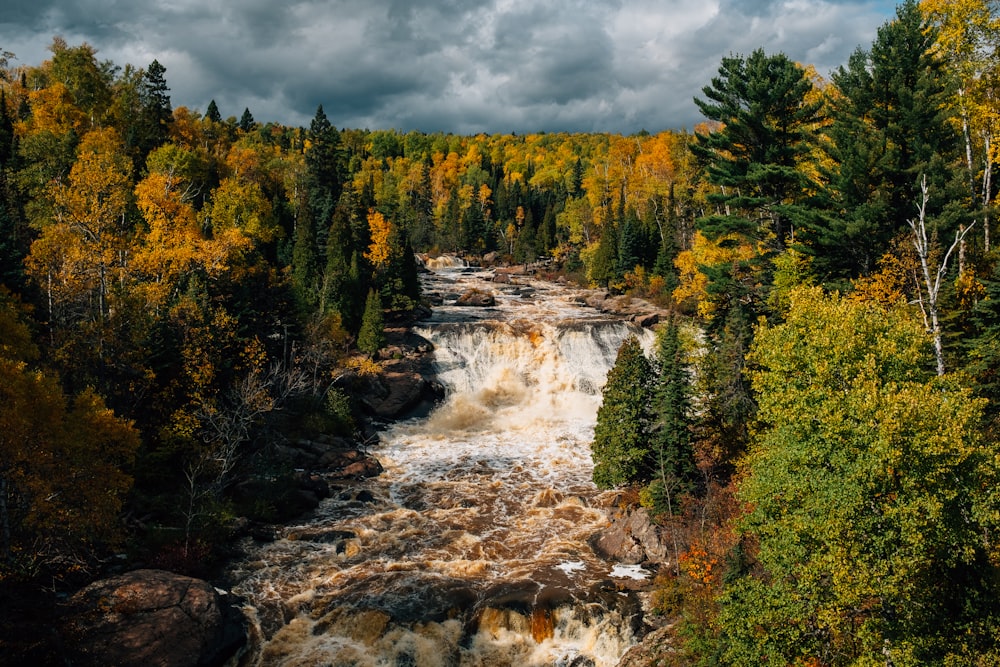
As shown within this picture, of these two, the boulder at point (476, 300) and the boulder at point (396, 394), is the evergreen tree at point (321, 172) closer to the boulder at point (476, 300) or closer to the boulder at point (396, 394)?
the boulder at point (476, 300)

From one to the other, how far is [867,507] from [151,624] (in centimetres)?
2110

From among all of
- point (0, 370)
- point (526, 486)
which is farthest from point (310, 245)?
point (0, 370)

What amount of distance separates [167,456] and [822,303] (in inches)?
1113

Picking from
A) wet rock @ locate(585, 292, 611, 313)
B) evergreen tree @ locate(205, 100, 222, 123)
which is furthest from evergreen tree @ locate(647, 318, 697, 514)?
evergreen tree @ locate(205, 100, 222, 123)

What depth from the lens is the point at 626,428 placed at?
2861cm

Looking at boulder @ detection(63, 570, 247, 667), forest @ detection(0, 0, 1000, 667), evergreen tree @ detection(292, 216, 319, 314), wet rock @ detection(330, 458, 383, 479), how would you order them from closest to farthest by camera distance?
forest @ detection(0, 0, 1000, 667)
boulder @ detection(63, 570, 247, 667)
wet rock @ detection(330, 458, 383, 479)
evergreen tree @ detection(292, 216, 319, 314)

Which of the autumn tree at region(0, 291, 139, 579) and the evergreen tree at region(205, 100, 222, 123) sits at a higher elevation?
the evergreen tree at region(205, 100, 222, 123)

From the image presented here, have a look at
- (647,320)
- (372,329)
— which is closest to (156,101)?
(372,329)

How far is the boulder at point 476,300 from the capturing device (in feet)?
220

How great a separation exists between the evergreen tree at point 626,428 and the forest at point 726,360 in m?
0.12

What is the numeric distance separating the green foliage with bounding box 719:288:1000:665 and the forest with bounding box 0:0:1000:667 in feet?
0.25

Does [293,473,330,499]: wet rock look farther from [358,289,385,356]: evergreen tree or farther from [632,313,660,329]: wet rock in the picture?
[632,313,660,329]: wet rock

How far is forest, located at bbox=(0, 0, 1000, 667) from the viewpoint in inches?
541

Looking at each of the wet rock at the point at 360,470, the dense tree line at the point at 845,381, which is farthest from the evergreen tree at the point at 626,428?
the wet rock at the point at 360,470
